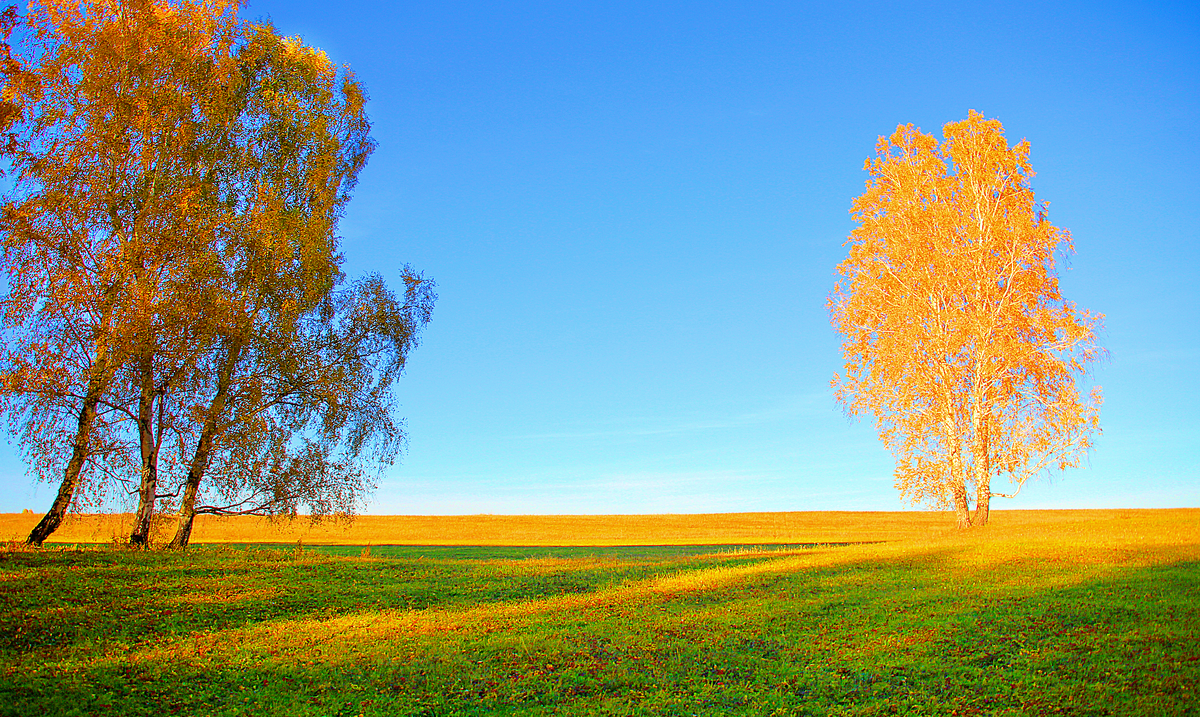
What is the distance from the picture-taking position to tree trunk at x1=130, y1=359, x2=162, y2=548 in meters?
25.5

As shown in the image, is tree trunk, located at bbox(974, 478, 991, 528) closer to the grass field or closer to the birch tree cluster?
the grass field

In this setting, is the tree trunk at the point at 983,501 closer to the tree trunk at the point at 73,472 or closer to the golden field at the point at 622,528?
the golden field at the point at 622,528

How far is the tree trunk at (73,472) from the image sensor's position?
78.9 ft

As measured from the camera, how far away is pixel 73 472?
947 inches

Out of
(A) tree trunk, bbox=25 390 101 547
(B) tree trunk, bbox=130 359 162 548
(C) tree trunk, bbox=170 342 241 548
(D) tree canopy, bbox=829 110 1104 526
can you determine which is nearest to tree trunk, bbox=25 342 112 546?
(A) tree trunk, bbox=25 390 101 547

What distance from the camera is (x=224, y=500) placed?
87.5 ft

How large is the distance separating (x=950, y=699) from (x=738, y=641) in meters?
4.46

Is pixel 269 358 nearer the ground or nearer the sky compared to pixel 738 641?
nearer the sky

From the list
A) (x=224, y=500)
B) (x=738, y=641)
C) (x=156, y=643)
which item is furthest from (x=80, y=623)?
(x=738, y=641)

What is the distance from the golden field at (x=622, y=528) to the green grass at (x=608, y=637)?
8329 millimetres

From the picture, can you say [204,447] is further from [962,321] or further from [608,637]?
[962,321]

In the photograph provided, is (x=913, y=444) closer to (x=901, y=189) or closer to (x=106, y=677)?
(x=901, y=189)

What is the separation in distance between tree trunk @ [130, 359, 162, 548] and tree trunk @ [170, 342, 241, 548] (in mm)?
992

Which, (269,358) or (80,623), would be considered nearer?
(80,623)
